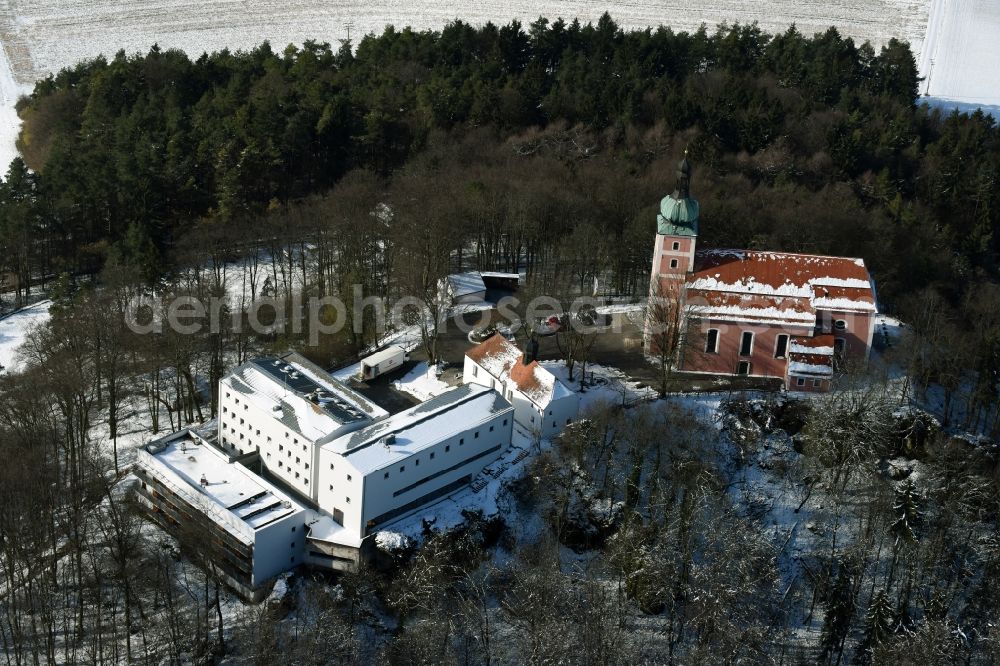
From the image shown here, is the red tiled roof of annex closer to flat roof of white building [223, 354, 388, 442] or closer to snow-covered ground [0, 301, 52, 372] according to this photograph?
flat roof of white building [223, 354, 388, 442]

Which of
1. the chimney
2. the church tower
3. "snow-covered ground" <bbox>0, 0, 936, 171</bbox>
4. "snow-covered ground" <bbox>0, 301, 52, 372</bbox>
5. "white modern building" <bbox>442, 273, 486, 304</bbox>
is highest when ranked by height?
"snow-covered ground" <bbox>0, 0, 936, 171</bbox>

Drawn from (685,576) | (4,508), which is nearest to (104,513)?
(4,508)

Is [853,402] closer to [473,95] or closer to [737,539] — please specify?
[737,539]

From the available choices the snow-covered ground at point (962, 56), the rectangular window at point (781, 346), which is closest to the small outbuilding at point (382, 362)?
the rectangular window at point (781, 346)

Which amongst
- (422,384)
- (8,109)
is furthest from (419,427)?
(8,109)

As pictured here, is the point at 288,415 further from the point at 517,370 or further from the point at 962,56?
the point at 962,56

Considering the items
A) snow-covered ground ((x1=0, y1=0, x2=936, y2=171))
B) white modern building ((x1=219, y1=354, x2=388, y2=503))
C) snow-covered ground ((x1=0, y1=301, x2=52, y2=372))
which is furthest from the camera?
snow-covered ground ((x1=0, y1=0, x2=936, y2=171))

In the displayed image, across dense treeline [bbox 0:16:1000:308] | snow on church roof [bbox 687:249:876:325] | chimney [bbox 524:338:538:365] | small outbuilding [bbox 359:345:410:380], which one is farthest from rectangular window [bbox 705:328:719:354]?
small outbuilding [bbox 359:345:410:380]
